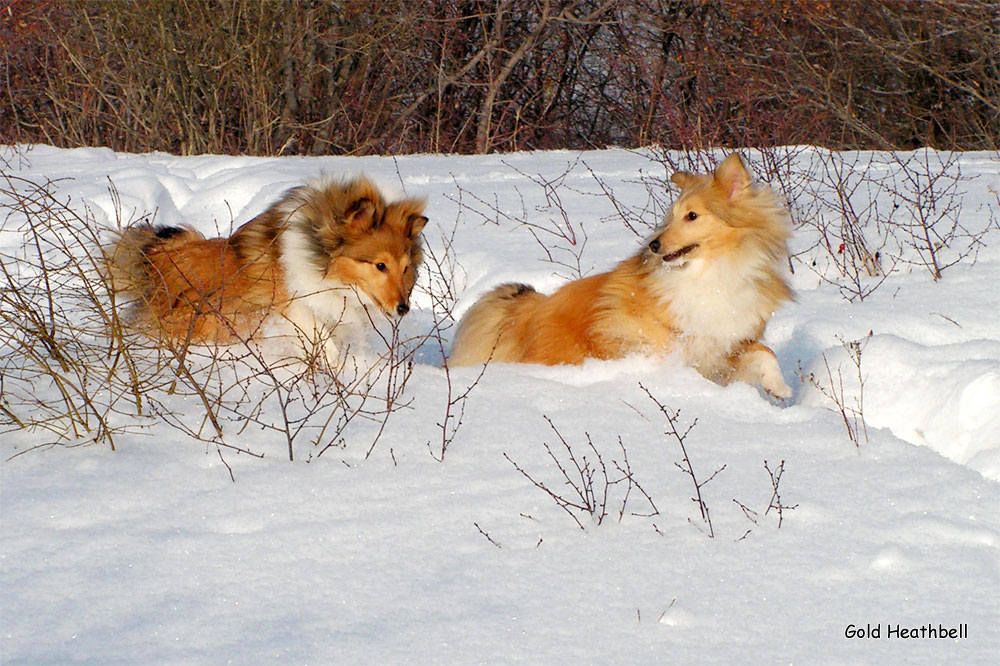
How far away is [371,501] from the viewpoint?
3.16 metres

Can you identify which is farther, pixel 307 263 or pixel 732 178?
pixel 307 263

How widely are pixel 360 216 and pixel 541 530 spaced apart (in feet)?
7.87

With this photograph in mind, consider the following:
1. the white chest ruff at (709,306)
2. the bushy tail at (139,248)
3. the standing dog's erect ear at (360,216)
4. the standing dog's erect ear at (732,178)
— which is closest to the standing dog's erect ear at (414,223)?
the standing dog's erect ear at (360,216)

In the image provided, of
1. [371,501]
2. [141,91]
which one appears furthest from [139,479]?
[141,91]

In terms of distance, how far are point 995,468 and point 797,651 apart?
154 centimetres

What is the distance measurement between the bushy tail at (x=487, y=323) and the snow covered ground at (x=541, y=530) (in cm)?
63

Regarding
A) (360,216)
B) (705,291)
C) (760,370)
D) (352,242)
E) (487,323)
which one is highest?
(360,216)

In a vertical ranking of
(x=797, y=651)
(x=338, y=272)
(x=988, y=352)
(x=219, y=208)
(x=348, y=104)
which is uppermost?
(x=348, y=104)

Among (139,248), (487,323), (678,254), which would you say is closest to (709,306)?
(678,254)

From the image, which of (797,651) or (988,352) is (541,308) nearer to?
(988,352)

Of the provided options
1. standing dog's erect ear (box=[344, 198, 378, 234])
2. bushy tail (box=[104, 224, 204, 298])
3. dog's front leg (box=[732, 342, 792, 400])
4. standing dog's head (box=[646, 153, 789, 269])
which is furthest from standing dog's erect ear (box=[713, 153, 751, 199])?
bushy tail (box=[104, 224, 204, 298])

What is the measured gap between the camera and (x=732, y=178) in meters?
4.64

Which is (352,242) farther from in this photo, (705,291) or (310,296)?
(705,291)

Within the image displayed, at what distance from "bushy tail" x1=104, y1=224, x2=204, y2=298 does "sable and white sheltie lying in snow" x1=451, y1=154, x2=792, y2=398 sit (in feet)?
6.06
